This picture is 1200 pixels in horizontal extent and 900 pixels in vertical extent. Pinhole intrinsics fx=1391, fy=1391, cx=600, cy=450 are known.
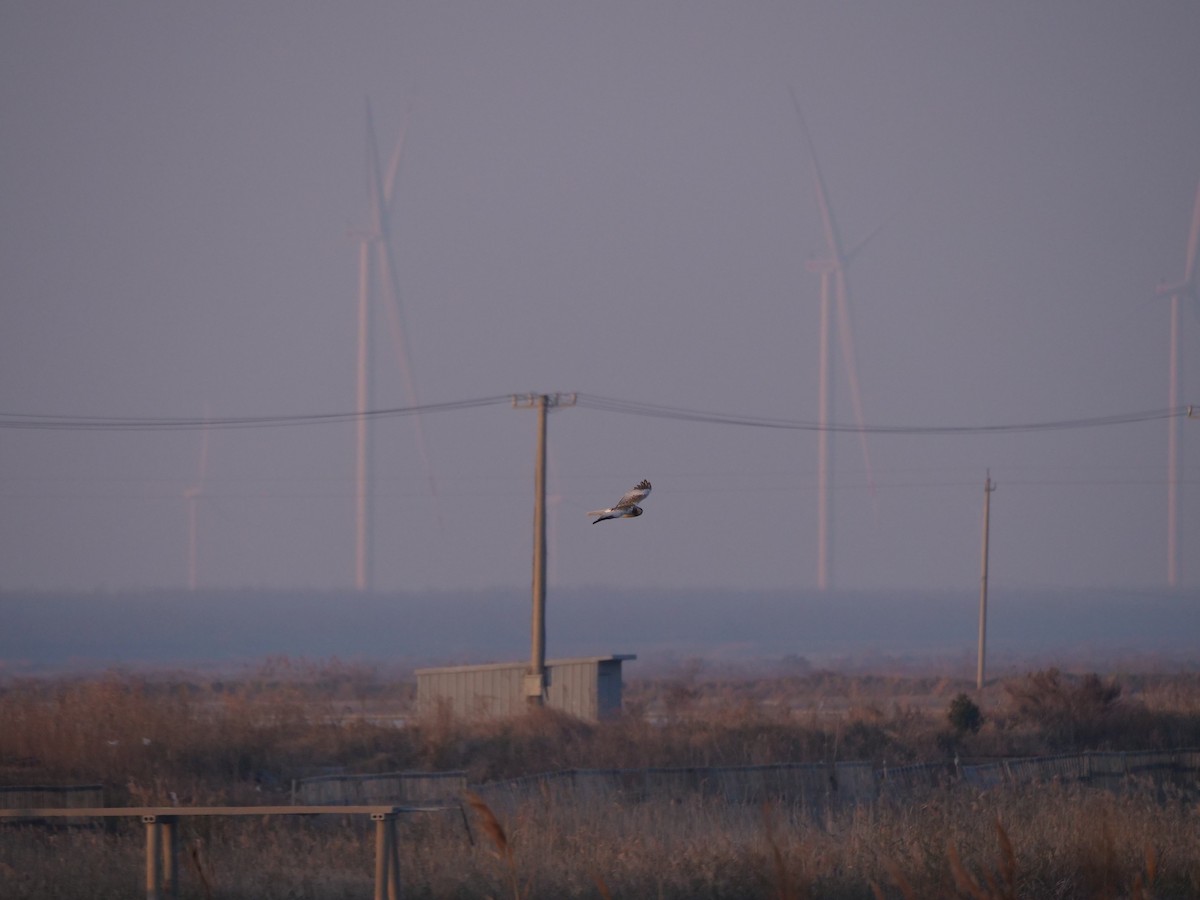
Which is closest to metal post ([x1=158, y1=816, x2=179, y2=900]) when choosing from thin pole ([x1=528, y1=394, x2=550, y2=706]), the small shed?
the small shed

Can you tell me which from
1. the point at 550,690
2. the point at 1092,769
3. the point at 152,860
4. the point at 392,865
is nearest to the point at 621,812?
the point at 392,865

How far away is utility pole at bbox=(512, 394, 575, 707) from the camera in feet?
103

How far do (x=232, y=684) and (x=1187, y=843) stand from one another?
45.3m

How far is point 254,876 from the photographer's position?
1247 cm

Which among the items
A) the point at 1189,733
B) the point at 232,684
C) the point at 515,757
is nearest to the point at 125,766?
the point at 515,757

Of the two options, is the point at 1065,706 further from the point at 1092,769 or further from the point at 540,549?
the point at 540,549

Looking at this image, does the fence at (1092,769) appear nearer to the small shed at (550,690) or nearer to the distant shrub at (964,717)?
the distant shrub at (964,717)

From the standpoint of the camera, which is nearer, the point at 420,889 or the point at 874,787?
the point at 420,889

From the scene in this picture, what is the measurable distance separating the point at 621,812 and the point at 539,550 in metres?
15.8

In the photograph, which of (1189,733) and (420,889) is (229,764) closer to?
(420,889)

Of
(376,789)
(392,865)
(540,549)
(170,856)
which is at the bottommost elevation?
(376,789)

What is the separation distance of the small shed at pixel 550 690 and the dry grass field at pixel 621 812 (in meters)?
1.28

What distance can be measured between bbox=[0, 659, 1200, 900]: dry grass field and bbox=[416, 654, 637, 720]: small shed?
4.19 feet

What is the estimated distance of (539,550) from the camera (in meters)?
31.5
